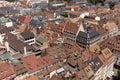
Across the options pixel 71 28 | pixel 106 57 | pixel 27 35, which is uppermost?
pixel 71 28

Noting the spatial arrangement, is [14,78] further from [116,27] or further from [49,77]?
[116,27]

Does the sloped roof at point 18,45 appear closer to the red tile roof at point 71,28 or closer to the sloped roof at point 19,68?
the sloped roof at point 19,68

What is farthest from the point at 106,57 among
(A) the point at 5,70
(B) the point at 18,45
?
(A) the point at 5,70

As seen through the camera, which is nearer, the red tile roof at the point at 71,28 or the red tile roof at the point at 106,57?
the red tile roof at the point at 106,57

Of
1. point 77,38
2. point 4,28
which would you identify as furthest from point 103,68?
point 4,28

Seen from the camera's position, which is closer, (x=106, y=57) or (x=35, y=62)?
(x=35, y=62)

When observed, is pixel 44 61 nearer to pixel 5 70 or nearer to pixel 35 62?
pixel 35 62

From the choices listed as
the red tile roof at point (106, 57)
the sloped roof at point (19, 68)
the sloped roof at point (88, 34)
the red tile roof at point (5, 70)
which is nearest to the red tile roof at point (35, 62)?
the sloped roof at point (19, 68)

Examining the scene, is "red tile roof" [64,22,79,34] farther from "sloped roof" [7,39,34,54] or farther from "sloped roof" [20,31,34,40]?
"sloped roof" [7,39,34,54]
